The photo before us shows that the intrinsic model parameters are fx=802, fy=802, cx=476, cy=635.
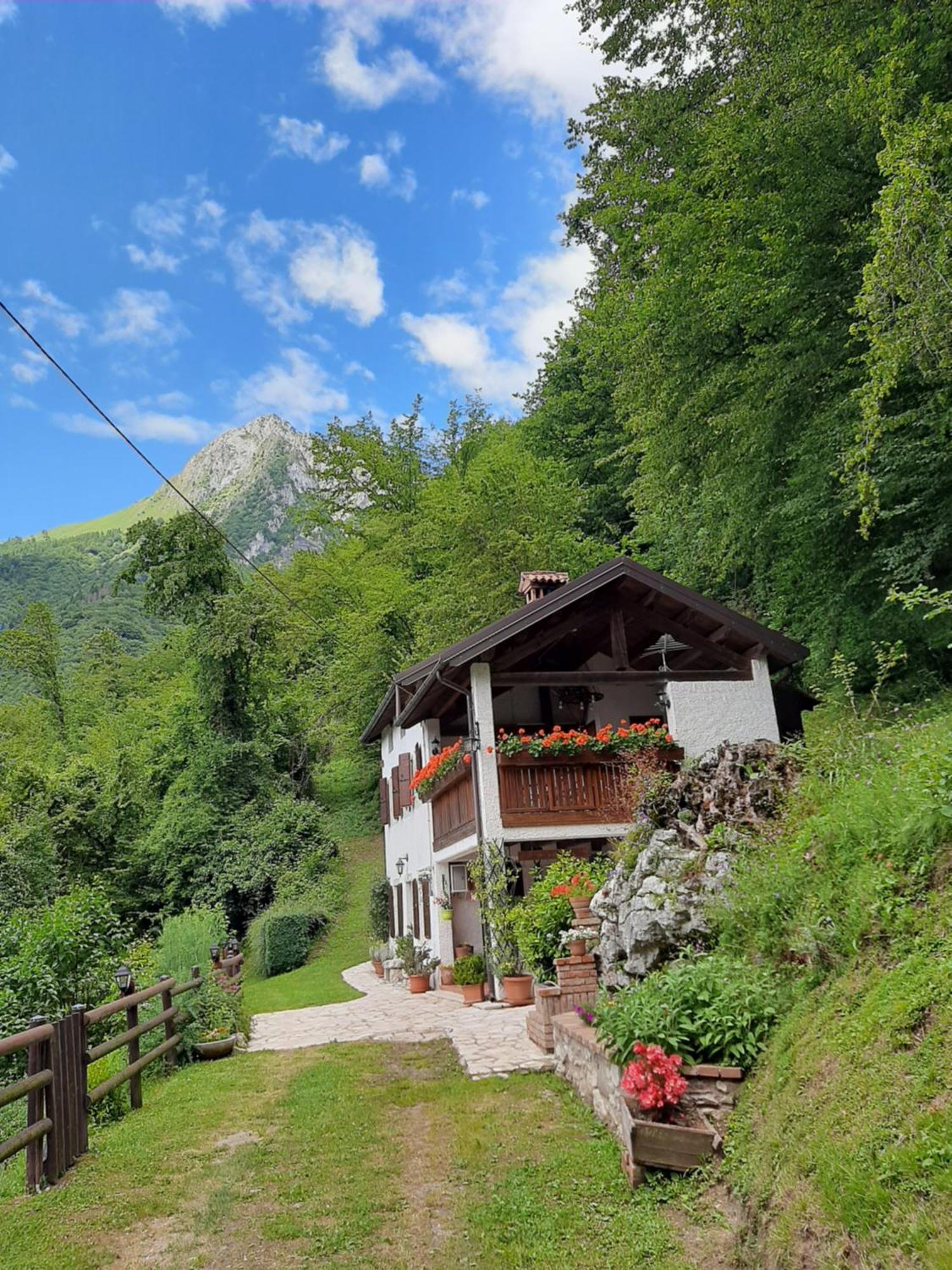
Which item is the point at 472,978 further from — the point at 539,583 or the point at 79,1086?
the point at 79,1086

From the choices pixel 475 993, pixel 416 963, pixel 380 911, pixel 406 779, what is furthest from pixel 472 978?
pixel 380 911

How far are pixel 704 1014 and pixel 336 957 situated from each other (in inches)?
723

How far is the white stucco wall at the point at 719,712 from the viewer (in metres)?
13.0

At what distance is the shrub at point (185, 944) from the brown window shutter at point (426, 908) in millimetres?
5600

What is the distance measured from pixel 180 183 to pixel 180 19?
9.16 ft

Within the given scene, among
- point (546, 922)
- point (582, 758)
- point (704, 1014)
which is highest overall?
point (582, 758)

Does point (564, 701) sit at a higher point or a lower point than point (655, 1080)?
higher

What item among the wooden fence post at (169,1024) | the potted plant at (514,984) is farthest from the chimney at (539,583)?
the wooden fence post at (169,1024)

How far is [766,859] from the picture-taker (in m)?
A: 5.46

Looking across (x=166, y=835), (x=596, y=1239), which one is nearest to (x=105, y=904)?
(x=596, y=1239)

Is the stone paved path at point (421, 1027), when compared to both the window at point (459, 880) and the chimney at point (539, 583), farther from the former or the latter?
the chimney at point (539, 583)

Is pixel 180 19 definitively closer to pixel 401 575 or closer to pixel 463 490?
pixel 463 490

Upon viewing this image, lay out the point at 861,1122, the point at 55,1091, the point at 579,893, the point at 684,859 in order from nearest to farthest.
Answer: the point at 861,1122 < the point at 55,1091 < the point at 684,859 < the point at 579,893

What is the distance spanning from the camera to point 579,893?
8.75m
